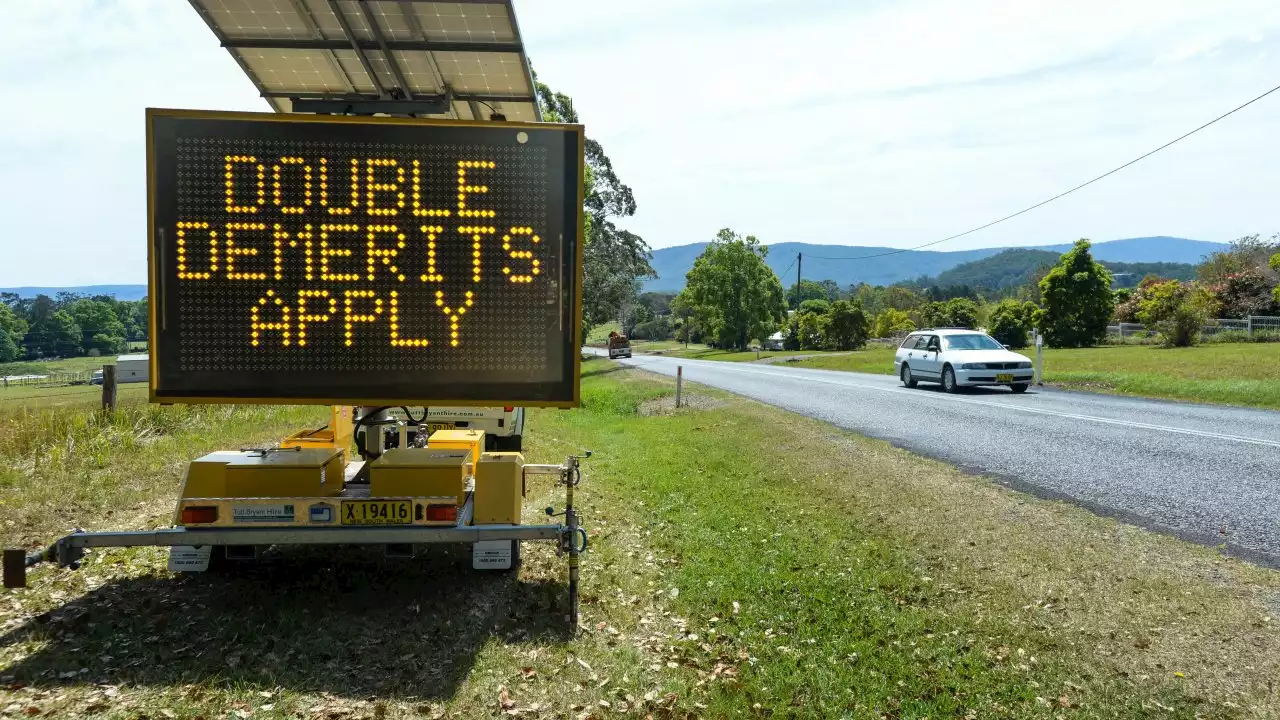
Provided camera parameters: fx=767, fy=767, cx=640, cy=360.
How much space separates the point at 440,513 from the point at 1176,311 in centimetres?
4070

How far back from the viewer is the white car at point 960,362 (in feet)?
68.3

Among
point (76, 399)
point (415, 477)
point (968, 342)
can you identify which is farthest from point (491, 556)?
point (76, 399)

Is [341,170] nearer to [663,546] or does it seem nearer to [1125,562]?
[663,546]

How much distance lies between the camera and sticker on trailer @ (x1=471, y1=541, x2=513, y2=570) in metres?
5.45

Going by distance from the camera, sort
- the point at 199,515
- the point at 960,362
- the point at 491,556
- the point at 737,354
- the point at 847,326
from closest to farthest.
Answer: the point at 199,515, the point at 491,556, the point at 960,362, the point at 847,326, the point at 737,354

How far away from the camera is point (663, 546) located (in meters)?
7.38

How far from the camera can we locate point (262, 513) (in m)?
5.01

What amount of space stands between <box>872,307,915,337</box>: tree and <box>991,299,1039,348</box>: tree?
2108 centimetres

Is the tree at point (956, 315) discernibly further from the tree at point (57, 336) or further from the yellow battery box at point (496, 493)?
the tree at point (57, 336)

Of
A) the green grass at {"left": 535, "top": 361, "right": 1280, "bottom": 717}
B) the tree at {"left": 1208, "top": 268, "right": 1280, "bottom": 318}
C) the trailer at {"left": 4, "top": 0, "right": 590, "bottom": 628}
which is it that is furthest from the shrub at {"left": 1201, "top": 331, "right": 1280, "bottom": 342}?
the trailer at {"left": 4, "top": 0, "right": 590, "bottom": 628}

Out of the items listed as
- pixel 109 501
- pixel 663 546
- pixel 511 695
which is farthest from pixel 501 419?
pixel 511 695

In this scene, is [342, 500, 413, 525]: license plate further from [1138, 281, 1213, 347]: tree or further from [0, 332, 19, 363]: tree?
[0, 332, 19, 363]: tree

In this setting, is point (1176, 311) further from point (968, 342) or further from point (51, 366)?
point (51, 366)

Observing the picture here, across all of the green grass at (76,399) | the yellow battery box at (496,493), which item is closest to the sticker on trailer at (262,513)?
the yellow battery box at (496,493)
